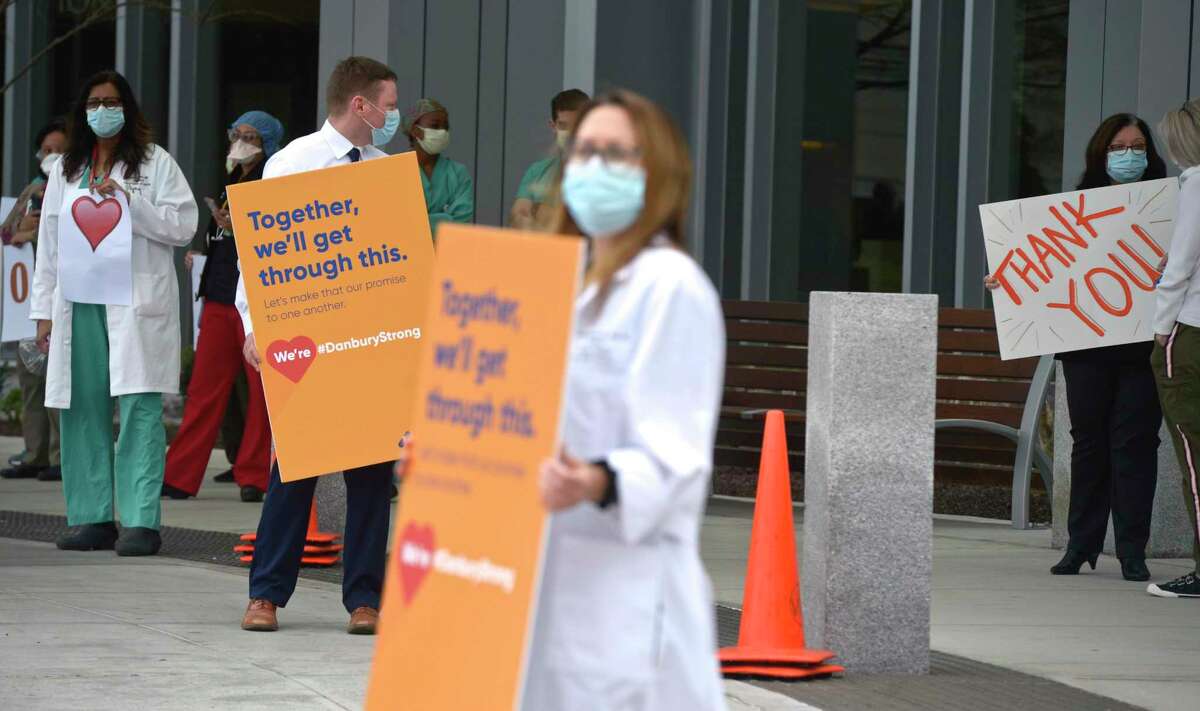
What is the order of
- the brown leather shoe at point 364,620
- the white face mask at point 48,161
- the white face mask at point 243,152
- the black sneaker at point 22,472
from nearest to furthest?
the brown leather shoe at point 364,620
the white face mask at point 243,152
the white face mask at point 48,161
the black sneaker at point 22,472

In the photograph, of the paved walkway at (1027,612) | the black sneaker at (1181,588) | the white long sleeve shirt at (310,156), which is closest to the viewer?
the paved walkway at (1027,612)

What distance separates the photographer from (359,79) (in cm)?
694

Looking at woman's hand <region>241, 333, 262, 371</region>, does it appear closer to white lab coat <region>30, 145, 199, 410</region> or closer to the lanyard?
white lab coat <region>30, 145, 199, 410</region>

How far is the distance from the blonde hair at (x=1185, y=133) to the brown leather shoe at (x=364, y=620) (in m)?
3.73

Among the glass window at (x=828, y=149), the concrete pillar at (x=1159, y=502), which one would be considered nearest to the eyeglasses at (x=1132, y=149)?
the concrete pillar at (x=1159, y=502)

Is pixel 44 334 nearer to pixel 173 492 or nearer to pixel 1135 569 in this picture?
pixel 173 492

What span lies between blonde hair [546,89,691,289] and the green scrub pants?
5663 millimetres

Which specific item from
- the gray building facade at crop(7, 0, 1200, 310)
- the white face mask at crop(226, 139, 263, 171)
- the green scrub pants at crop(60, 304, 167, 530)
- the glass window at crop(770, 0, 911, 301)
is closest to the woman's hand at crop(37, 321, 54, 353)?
the green scrub pants at crop(60, 304, 167, 530)

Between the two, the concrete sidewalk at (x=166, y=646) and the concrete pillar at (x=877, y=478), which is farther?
the concrete pillar at (x=877, y=478)

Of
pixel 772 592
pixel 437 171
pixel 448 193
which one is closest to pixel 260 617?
pixel 772 592

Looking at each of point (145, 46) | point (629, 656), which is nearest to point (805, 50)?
point (145, 46)

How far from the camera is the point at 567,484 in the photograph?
3102 millimetres

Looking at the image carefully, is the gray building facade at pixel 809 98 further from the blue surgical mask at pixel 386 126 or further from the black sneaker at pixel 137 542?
the blue surgical mask at pixel 386 126

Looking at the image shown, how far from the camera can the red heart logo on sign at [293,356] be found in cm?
677
